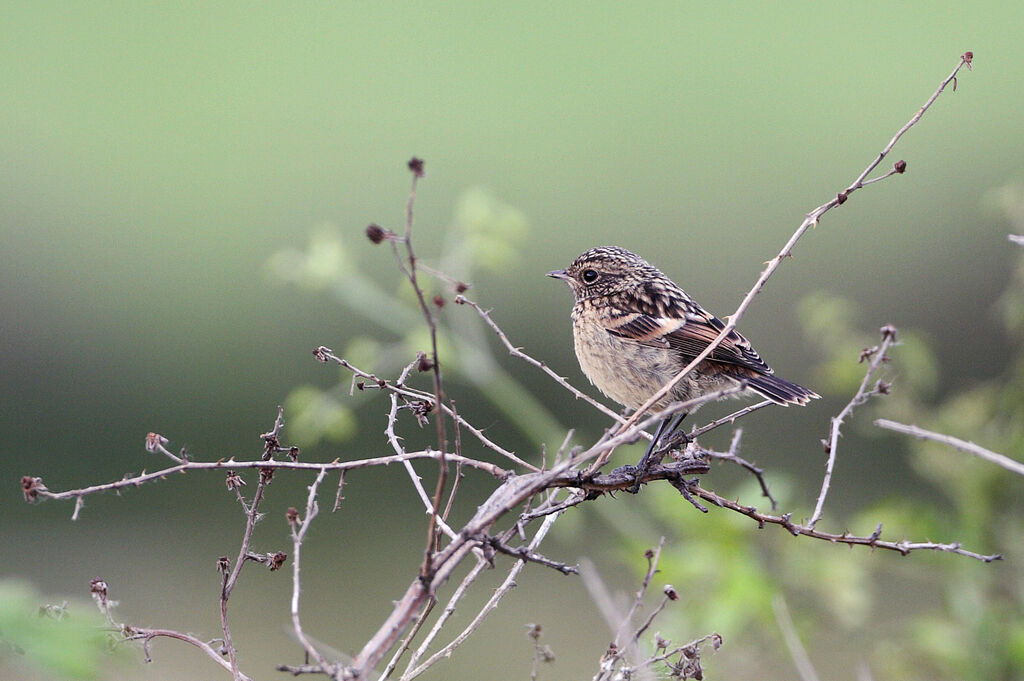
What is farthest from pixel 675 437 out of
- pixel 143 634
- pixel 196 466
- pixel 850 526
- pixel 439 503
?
pixel 850 526

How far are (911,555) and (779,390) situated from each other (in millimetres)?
1083

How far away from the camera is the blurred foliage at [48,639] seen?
71.8 inches

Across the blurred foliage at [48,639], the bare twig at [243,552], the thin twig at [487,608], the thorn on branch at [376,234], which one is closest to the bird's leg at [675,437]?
the thin twig at [487,608]

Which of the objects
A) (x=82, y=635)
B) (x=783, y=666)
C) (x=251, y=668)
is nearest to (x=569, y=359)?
(x=251, y=668)

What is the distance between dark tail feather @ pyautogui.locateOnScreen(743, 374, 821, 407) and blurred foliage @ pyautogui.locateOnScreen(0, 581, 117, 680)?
7.61 feet

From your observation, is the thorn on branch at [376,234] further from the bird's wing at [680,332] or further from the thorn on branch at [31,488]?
the bird's wing at [680,332]

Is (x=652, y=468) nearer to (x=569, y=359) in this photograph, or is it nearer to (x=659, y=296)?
(x=659, y=296)

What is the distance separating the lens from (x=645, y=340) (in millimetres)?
4172

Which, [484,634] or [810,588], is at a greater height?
[810,588]

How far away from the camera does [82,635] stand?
1.92 meters

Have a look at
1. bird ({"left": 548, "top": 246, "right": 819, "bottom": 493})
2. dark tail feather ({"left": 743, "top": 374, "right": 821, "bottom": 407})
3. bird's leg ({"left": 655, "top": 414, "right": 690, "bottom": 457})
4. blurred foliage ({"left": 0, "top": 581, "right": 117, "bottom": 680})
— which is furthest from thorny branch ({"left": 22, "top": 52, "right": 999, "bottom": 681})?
bird ({"left": 548, "top": 246, "right": 819, "bottom": 493})

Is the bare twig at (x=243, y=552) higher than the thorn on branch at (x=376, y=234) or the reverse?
the reverse

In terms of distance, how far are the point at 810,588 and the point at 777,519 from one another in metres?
2.47

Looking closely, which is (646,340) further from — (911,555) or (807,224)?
(807,224)
